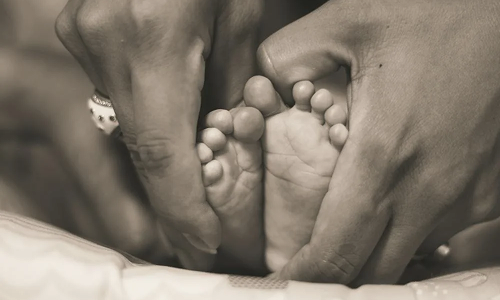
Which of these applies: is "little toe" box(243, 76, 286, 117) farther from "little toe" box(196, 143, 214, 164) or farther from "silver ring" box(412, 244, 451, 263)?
"silver ring" box(412, 244, 451, 263)

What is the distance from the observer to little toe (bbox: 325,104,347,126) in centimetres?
58

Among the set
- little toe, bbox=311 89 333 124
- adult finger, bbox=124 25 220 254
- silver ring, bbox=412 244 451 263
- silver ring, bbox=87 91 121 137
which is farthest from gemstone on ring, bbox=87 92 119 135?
silver ring, bbox=412 244 451 263

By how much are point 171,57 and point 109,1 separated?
81 mm

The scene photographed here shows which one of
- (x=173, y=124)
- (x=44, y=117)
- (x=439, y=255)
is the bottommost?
(x=439, y=255)

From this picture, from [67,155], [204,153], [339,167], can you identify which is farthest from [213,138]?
[67,155]

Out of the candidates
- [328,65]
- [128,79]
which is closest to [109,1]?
[128,79]

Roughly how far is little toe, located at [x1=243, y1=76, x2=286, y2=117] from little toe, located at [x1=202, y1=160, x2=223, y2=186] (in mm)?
68

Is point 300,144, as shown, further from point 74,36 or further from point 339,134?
point 74,36

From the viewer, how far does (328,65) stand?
60 centimetres

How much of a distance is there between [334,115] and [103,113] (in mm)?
259

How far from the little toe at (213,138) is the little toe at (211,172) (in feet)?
0.05

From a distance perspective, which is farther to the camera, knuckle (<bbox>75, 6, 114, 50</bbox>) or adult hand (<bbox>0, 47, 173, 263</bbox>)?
adult hand (<bbox>0, 47, 173, 263</bbox>)

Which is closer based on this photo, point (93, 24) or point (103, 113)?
point (93, 24)

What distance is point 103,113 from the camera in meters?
→ 0.68
